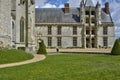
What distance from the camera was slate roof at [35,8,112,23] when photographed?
5694 centimetres

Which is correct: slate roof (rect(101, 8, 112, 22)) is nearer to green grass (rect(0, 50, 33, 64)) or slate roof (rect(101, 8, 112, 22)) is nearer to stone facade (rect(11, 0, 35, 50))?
stone facade (rect(11, 0, 35, 50))

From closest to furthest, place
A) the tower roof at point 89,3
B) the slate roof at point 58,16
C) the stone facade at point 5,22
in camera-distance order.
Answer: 1. the stone facade at point 5,22
2. the slate roof at point 58,16
3. the tower roof at point 89,3

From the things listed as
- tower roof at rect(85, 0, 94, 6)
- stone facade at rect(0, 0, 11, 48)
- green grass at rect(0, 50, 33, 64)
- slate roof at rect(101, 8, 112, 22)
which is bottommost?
green grass at rect(0, 50, 33, 64)

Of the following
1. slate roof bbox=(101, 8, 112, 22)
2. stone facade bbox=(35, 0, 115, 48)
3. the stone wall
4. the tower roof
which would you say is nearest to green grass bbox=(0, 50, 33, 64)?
the stone wall

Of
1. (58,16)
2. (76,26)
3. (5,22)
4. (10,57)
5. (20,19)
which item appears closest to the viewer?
(10,57)

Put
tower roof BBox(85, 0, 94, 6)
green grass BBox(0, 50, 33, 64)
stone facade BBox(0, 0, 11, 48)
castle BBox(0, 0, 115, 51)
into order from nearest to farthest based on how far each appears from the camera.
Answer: green grass BBox(0, 50, 33, 64) < stone facade BBox(0, 0, 11, 48) < castle BBox(0, 0, 115, 51) < tower roof BBox(85, 0, 94, 6)

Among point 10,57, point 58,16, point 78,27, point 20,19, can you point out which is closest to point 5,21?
point 20,19

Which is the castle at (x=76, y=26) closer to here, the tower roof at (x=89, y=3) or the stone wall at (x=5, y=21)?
the tower roof at (x=89, y=3)

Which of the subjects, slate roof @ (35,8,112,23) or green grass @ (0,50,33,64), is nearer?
green grass @ (0,50,33,64)

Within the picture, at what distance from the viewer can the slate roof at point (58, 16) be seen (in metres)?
56.9

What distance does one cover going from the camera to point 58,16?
5759 centimetres

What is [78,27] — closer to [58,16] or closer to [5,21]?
[58,16]

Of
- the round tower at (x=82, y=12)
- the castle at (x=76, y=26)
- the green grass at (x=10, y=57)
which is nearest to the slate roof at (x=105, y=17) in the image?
the castle at (x=76, y=26)

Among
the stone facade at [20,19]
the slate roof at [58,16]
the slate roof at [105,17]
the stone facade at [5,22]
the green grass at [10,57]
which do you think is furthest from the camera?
the slate roof at [105,17]
